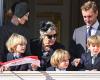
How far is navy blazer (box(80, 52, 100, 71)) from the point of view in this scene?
5344 mm

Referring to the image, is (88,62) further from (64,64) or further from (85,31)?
(85,31)

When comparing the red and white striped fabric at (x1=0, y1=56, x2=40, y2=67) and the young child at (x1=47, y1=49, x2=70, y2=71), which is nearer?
the red and white striped fabric at (x1=0, y1=56, x2=40, y2=67)

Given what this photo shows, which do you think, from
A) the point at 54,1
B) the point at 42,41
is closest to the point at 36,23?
the point at 54,1

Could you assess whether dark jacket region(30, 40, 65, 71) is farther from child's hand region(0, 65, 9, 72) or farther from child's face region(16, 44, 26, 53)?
child's hand region(0, 65, 9, 72)

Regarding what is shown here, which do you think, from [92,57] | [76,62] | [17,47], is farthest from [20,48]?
[92,57]

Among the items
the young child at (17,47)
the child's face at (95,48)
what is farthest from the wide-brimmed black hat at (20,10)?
the child's face at (95,48)

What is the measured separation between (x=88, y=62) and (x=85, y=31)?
14.7 inches

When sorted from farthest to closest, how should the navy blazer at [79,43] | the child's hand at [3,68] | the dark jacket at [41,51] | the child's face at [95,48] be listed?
the navy blazer at [79,43] < the dark jacket at [41,51] < the child's face at [95,48] < the child's hand at [3,68]

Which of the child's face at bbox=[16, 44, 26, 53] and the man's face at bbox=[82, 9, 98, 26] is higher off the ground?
the man's face at bbox=[82, 9, 98, 26]

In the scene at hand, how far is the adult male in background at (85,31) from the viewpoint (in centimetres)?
548

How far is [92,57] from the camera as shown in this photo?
5371 millimetres

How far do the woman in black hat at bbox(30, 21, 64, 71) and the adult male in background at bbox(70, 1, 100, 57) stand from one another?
0.17 meters

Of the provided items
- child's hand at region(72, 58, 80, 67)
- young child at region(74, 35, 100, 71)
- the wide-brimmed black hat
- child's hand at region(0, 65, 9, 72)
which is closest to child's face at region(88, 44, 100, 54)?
young child at region(74, 35, 100, 71)

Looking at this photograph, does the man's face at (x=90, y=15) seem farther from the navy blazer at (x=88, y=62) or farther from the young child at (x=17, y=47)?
the young child at (x=17, y=47)
